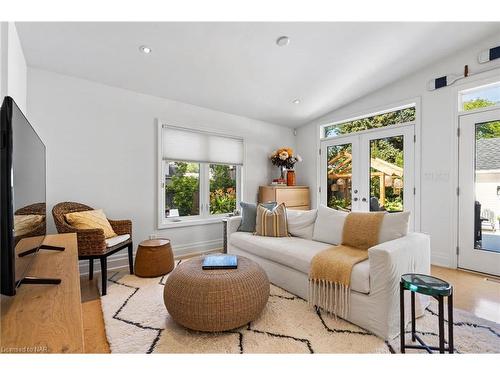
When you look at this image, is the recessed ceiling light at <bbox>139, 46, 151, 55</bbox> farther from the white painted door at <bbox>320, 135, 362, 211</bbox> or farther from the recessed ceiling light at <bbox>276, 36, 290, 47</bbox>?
the white painted door at <bbox>320, 135, 362, 211</bbox>

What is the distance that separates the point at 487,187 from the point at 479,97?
3.53 feet

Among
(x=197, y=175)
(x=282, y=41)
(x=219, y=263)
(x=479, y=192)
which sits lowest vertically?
(x=219, y=263)

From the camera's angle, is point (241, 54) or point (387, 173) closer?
point (241, 54)

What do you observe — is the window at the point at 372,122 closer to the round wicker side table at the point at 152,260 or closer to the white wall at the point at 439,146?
the white wall at the point at 439,146

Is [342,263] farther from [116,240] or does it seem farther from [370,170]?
[370,170]

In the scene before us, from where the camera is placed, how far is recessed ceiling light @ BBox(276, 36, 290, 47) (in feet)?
8.05

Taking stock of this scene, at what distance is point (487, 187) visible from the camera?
2883 mm

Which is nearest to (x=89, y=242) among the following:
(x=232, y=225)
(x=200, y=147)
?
(x=232, y=225)

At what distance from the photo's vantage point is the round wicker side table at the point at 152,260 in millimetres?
2752

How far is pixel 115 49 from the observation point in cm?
241

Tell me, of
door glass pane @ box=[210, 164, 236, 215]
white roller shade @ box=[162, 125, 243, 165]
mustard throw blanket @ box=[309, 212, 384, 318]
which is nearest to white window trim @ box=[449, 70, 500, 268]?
mustard throw blanket @ box=[309, 212, 384, 318]

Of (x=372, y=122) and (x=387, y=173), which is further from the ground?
(x=372, y=122)
